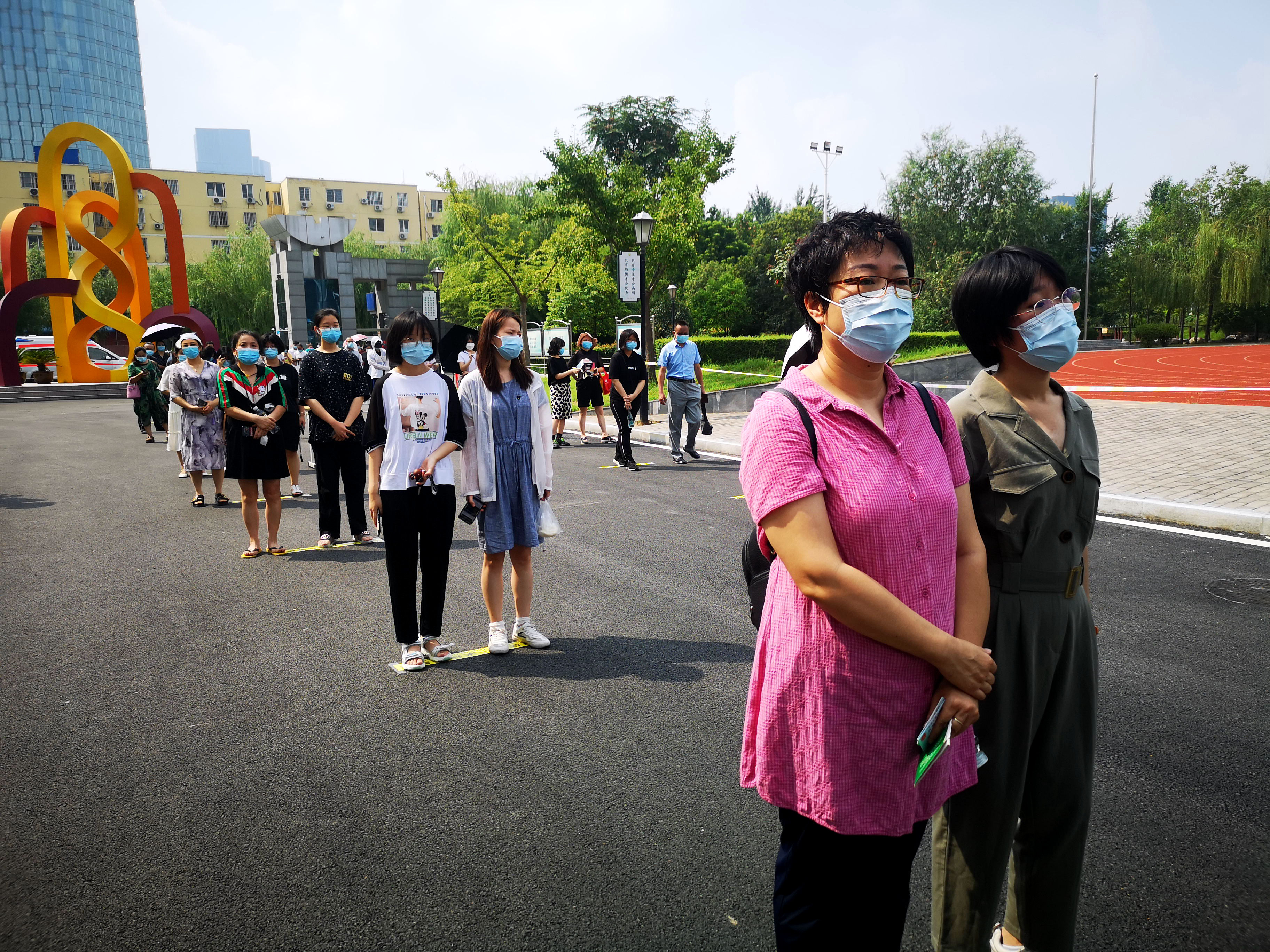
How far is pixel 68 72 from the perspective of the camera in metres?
152

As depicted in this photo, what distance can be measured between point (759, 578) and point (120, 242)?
4051cm

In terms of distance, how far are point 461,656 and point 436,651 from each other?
165 mm

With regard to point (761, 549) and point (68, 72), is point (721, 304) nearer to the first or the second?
point (761, 549)

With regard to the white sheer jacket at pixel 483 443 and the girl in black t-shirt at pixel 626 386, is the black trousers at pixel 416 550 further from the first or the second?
the girl in black t-shirt at pixel 626 386

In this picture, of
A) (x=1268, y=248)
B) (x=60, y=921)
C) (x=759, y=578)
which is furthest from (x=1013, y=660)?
(x=1268, y=248)

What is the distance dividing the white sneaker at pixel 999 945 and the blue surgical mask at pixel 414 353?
393cm

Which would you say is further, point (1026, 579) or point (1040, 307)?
point (1040, 307)

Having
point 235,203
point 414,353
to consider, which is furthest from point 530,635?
point 235,203

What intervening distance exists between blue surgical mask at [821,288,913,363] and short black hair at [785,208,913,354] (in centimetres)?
8

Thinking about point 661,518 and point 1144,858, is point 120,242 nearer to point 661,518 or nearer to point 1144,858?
point 661,518

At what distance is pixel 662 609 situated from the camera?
19.3 feet

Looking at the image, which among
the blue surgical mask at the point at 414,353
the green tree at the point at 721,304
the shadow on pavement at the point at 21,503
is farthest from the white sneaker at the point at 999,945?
the green tree at the point at 721,304

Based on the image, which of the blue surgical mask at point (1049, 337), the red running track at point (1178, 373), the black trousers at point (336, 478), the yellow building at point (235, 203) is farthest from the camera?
the yellow building at point (235, 203)

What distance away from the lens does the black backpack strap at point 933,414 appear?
6.42 feet
